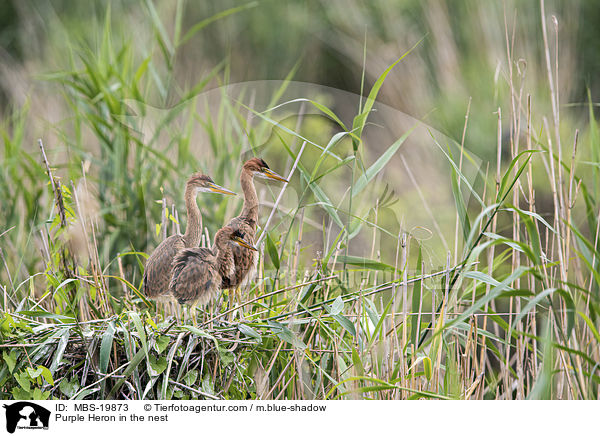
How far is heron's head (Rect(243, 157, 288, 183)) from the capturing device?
1.96 feet

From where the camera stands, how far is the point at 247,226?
579 millimetres

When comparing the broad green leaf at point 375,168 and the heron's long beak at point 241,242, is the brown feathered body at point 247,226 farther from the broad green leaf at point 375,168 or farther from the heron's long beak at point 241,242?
the broad green leaf at point 375,168

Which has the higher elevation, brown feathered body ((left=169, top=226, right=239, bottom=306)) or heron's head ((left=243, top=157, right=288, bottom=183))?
heron's head ((left=243, top=157, right=288, bottom=183))

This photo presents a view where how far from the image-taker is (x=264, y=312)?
586 mm

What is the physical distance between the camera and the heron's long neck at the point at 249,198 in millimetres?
584
